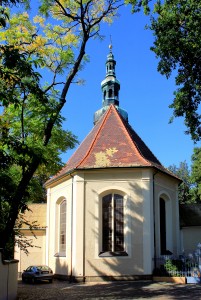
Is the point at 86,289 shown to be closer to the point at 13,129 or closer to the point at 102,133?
the point at 13,129

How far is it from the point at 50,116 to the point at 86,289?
814 cm

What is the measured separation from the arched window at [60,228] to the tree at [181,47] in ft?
33.7

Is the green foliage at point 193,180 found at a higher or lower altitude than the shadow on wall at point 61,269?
higher

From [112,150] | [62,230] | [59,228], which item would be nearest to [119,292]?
[62,230]

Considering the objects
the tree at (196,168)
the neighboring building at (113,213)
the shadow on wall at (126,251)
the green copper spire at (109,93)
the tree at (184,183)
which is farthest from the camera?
the tree at (184,183)

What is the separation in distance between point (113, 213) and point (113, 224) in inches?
23.4

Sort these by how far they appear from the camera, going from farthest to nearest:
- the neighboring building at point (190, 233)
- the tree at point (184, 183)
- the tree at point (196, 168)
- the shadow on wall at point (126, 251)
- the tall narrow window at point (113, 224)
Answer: the tree at point (184, 183)
the tree at point (196, 168)
the neighboring building at point (190, 233)
the tall narrow window at point (113, 224)
the shadow on wall at point (126, 251)

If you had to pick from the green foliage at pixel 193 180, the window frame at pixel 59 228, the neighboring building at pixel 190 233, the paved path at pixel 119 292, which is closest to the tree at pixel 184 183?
the green foliage at pixel 193 180

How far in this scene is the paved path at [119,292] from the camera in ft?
45.4

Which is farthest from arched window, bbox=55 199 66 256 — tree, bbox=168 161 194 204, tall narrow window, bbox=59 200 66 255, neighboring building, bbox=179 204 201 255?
tree, bbox=168 161 194 204

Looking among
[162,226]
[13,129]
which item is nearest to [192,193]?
[162,226]

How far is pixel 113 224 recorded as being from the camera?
20297mm

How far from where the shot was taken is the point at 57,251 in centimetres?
2267

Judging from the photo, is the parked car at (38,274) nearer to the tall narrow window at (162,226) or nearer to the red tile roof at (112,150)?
the red tile roof at (112,150)
